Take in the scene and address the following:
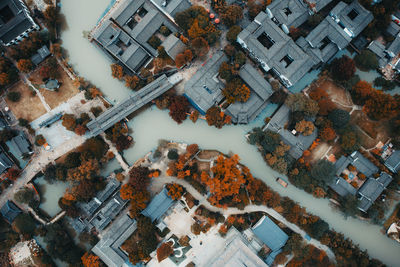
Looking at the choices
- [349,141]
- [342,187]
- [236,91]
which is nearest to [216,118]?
[236,91]

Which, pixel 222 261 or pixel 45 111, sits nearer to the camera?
pixel 222 261

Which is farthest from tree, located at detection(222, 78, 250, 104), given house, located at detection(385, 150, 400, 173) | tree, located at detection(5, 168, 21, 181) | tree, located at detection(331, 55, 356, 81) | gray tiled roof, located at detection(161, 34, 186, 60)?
tree, located at detection(5, 168, 21, 181)

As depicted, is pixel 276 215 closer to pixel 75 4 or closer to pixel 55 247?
pixel 55 247

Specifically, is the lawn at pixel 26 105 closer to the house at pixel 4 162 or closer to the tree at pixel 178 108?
the house at pixel 4 162

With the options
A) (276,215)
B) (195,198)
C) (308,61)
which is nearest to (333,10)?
(308,61)

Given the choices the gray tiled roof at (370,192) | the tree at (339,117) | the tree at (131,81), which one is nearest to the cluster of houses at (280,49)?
the tree at (339,117)
